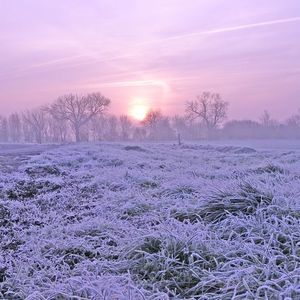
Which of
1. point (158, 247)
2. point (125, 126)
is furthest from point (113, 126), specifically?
point (158, 247)

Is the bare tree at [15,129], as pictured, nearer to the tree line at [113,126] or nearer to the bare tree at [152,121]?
the tree line at [113,126]

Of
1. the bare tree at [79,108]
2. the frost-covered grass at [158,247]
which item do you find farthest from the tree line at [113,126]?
the frost-covered grass at [158,247]

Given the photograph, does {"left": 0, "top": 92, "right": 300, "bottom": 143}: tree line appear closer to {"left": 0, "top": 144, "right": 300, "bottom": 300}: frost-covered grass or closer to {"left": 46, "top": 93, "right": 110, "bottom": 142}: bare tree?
{"left": 46, "top": 93, "right": 110, "bottom": 142}: bare tree

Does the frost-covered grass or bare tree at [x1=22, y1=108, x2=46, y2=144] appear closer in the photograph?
the frost-covered grass

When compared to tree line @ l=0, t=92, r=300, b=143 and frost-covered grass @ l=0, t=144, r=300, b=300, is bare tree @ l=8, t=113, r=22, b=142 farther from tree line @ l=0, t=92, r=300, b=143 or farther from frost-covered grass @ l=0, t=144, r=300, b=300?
frost-covered grass @ l=0, t=144, r=300, b=300

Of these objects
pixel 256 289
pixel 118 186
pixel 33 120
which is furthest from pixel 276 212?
pixel 33 120

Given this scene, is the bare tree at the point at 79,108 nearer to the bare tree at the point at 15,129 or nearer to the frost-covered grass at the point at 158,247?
the bare tree at the point at 15,129

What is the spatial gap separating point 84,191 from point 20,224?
244 cm

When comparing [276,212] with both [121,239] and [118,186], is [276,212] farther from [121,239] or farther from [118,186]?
[118,186]

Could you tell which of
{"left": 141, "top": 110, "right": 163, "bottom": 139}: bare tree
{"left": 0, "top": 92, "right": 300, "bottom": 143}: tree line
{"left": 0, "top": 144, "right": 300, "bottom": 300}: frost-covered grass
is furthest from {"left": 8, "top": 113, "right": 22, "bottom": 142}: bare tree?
{"left": 0, "top": 144, "right": 300, "bottom": 300}: frost-covered grass

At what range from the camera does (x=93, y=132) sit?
7575 centimetres

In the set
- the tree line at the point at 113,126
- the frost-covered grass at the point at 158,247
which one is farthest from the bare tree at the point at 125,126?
the frost-covered grass at the point at 158,247

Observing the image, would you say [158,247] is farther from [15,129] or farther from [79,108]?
[15,129]

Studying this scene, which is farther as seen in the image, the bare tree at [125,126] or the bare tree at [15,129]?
the bare tree at [15,129]
